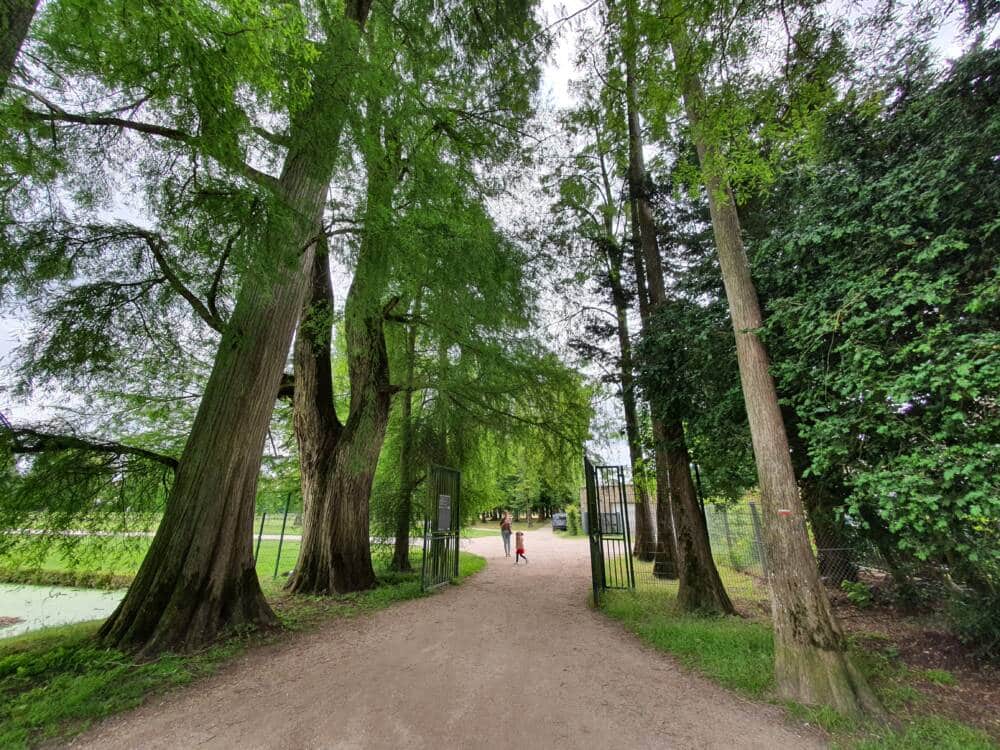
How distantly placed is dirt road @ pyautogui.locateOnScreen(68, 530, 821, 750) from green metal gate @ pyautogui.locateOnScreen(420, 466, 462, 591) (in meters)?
2.21

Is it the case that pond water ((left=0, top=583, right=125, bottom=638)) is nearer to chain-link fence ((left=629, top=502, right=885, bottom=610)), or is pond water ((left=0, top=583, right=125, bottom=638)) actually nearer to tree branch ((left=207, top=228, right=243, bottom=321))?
tree branch ((left=207, top=228, right=243, bottom=321))

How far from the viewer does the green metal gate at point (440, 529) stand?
22.8ft

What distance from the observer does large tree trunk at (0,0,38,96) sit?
7.43ft

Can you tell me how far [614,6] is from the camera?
3.82 metres

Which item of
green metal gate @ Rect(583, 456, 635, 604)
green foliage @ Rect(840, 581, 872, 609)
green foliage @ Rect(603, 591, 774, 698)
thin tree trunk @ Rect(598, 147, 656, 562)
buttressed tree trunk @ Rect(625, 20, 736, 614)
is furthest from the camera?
thin tree trunk @ Rect(598, 147, 656, 562)

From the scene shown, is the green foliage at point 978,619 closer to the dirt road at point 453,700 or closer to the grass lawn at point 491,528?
the dirt road at point 453,700

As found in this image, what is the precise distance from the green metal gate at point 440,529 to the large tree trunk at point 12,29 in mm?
6159

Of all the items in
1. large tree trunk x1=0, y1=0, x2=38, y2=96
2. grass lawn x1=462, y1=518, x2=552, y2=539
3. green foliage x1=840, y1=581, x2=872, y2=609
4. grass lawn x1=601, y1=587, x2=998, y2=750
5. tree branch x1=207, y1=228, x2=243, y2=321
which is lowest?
grass lawn x1=462, y1=518, x2=552, y2=539

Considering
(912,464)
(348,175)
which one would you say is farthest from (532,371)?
(912,464)

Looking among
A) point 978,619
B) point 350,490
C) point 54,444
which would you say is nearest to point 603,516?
point 978,619

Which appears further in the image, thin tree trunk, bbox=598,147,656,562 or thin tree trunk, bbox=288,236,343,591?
thin tree trunk, bbox=598,147,656,562

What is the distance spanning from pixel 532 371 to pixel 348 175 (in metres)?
3.91

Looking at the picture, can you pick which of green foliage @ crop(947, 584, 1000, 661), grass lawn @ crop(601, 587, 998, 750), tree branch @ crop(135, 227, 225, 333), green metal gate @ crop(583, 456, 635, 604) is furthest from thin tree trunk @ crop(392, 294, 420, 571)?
green foliage @ crop(947, 584, 1000, 661)

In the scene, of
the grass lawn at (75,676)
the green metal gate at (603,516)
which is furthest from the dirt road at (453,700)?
the green metal gate at (603,516)
